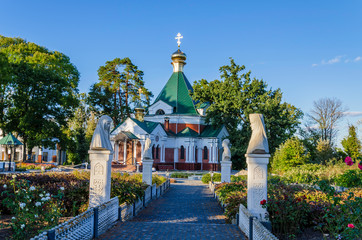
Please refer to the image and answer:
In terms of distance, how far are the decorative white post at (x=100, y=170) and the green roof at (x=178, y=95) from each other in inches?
1365

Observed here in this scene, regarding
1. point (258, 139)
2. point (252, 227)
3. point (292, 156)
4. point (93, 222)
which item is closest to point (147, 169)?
point (258, 139)

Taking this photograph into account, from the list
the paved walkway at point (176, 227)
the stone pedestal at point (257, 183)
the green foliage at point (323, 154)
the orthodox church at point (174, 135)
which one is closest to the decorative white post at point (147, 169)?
the paved walkway at point (176, 227)

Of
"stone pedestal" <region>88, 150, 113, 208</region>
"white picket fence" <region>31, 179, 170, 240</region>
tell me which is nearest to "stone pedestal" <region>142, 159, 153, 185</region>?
"white picket fence" <region>31, 179, 170, 240</region>

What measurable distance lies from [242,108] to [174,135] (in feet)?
32.2

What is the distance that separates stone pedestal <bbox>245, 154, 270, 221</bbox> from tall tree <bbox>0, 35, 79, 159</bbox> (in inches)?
1206

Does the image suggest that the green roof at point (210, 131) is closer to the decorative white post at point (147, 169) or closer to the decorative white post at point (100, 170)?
the decorative white post at point (147, 169)

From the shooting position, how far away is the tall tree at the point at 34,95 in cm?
3338

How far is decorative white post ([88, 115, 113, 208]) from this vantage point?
27.2 feet

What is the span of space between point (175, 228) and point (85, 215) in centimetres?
260

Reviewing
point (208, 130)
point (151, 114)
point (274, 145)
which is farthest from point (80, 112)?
point (274, 145)

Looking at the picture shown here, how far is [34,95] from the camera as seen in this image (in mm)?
34875

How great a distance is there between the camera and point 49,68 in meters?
35.8

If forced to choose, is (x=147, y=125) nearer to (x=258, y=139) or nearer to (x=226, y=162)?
(x=226, y=162)

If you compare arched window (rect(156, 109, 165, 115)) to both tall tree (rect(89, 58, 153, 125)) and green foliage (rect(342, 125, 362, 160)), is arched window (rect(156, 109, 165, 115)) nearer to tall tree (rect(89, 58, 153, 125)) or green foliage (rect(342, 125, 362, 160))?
tall tree (rect(89, 58, 153, 125))
